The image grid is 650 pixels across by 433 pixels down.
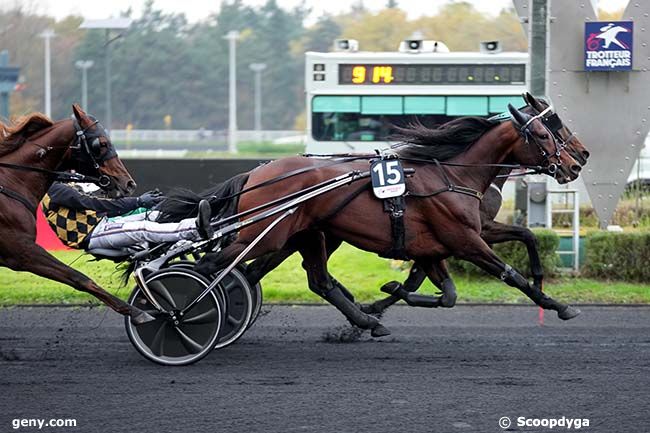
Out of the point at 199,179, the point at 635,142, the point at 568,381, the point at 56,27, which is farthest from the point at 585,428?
the point at 56,27

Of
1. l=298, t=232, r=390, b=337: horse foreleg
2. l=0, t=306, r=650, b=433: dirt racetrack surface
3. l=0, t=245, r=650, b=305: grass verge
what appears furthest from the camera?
l=0, t=245, r=650, b=305: grass verge

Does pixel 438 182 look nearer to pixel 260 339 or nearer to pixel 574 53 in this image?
pixel 260 339

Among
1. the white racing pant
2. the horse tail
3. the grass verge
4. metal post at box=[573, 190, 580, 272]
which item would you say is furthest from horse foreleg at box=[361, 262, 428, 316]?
metal post at box=[573, 190, 580, 272]

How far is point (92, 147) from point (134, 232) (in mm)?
636

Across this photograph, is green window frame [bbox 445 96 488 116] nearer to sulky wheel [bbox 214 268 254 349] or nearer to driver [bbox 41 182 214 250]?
sulky wheel [bbox 214 268 254 349]

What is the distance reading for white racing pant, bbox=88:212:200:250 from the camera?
6.85 meters

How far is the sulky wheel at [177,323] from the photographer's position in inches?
263

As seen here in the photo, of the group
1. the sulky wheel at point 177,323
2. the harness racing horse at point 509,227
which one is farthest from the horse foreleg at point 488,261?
the sulky wheel at point 177,323

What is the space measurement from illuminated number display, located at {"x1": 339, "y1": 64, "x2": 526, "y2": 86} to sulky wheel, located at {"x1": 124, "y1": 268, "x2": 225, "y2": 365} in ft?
39.0

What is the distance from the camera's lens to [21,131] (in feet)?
22.0

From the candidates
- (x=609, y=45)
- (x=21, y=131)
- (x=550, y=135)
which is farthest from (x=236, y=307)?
(x=609, y=45)

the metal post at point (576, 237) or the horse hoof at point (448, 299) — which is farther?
the metal post at point (576, 237)

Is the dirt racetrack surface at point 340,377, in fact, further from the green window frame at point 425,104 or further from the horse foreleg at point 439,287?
the green window frame at point 425,104

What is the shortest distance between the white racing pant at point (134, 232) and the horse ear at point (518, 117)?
2.26 metres
